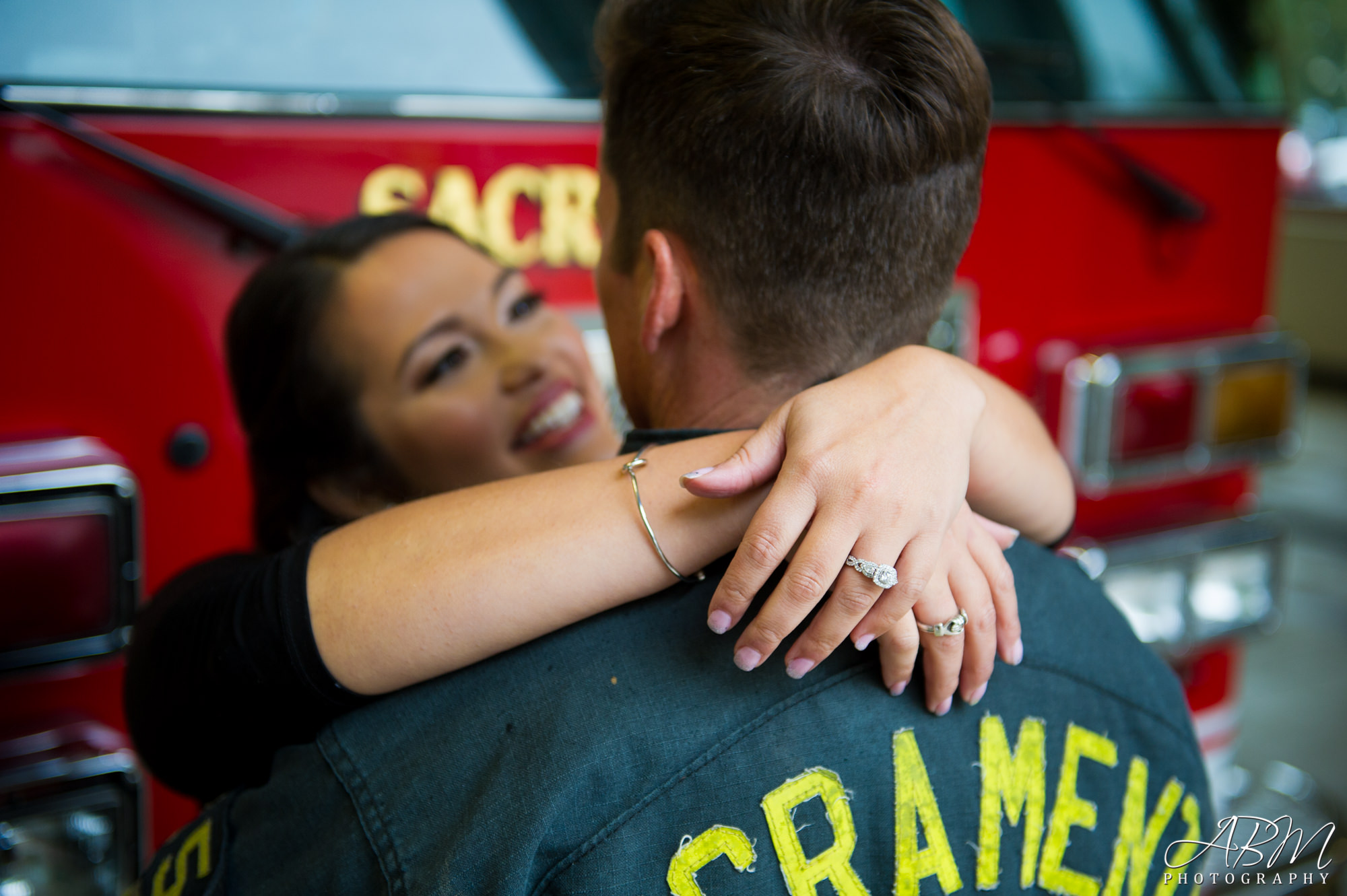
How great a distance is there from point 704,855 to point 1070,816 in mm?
325

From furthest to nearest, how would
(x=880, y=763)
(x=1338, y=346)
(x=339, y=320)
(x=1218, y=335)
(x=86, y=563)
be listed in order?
(x=1338, y=346)
(x=1218, y=335)
(x=339, y=320)
(x=86, y=563)
(x=880, y=763)

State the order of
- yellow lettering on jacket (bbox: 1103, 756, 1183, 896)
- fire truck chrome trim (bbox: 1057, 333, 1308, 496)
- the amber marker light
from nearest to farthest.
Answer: yellow lettering on jacket (bbox: 1103, 756, 1183, 896)
fire truck chrome trim (bbox: 1057, 333, 1308, 496)
the amber marker light

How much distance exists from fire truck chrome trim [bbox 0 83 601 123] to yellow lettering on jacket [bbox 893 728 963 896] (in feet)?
3.33

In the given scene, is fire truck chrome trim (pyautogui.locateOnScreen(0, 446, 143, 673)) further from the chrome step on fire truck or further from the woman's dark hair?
the woman's dark hair

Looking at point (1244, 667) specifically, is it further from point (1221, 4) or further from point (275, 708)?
point (275, 708)

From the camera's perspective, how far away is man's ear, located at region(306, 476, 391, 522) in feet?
4.88

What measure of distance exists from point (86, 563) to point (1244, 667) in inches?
131

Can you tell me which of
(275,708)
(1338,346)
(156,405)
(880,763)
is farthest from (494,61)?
(1338,346)

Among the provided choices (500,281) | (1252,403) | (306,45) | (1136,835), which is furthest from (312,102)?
(1252,403)

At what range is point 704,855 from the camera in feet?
2.69

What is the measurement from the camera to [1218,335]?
6.89 ft

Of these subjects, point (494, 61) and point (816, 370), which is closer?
point (816, 370)

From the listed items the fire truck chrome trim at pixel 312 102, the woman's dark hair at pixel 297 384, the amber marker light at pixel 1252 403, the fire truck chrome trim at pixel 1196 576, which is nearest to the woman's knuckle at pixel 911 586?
the woman's dark hair at pixel 297 384

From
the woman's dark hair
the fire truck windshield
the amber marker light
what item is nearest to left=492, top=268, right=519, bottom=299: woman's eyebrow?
the woman's dark hair
